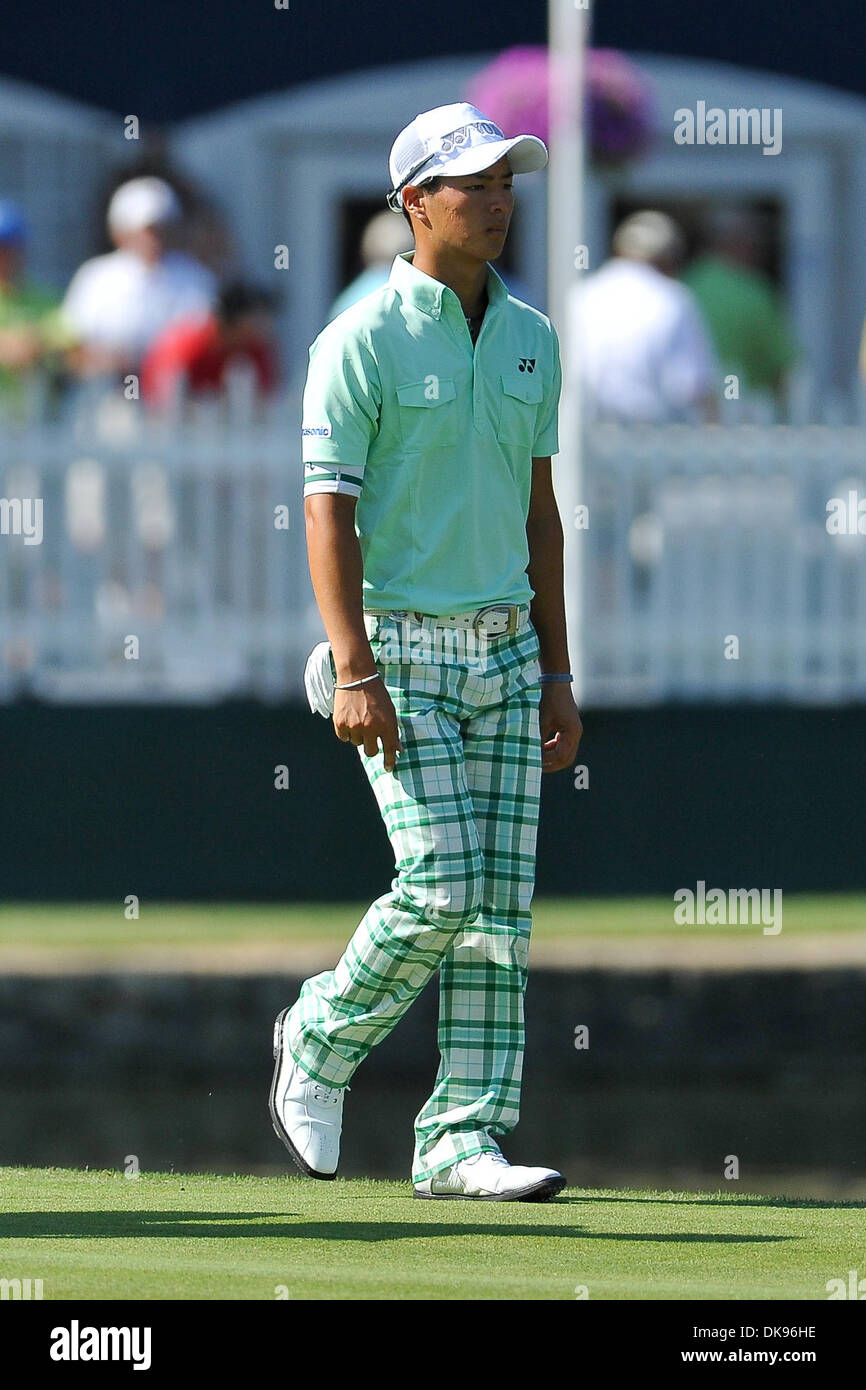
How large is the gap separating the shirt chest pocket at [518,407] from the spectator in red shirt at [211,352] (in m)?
5.88

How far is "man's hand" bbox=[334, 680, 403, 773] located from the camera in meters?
4.68

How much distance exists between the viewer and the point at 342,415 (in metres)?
4.72

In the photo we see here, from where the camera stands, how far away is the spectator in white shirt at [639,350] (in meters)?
10.8

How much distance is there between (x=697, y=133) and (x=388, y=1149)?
7.25 metres

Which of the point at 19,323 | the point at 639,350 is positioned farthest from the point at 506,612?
the point at 19,323

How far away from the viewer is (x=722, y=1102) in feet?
28.8

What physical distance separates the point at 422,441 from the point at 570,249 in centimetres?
576

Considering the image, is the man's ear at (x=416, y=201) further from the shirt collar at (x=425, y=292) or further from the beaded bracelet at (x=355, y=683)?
the beaded bracelet at (x=355, y=683)

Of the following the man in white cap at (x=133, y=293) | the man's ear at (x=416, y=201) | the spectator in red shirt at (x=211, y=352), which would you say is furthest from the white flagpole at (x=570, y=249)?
the man's ear at (x=416, y=201)

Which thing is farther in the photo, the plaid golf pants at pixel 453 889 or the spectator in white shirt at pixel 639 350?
the spectator in white shirt at pixel 639 350

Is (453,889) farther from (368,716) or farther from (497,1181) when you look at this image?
(497,1181)

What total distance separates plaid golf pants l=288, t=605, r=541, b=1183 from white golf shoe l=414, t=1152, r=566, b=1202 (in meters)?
0.03

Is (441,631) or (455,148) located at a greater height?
(455,148)
